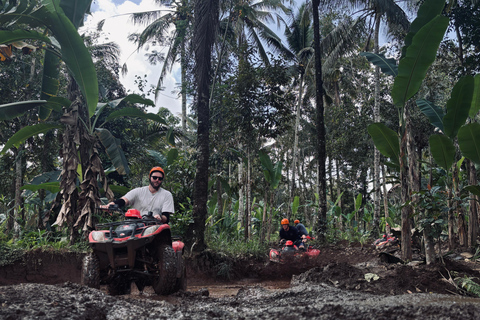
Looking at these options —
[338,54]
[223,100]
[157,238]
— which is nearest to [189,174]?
[223,100]

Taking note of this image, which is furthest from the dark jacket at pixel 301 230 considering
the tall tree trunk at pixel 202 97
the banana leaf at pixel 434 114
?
the banana leaf at pixel 434 114

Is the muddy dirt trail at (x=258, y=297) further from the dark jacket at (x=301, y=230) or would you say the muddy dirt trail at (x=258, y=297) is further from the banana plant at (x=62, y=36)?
the banana plant at (x=62, y=36)

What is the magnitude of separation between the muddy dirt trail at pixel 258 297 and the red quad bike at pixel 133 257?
24 centimetres

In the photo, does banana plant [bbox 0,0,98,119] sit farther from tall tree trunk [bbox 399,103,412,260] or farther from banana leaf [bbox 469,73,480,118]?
banana leaf [bbox 469,73,480,118]

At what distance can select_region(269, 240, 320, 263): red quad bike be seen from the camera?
9211mm

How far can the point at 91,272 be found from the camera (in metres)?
4.48

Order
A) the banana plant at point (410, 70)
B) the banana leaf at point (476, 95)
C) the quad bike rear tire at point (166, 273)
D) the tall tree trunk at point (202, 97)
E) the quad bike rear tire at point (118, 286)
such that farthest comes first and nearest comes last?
1. the tall tree trunk at point (202, 97)
2. the banana leaf at point (476, 95)
3. the banana plant at point (410, 70)
4. the quad bike rear tire at point (118, 286)
5. the quad bike rear tire at point (166, 273)

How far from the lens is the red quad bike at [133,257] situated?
173 inches

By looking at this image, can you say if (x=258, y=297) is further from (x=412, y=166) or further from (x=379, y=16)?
(x=379, y=16)

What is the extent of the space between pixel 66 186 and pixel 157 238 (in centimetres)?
436

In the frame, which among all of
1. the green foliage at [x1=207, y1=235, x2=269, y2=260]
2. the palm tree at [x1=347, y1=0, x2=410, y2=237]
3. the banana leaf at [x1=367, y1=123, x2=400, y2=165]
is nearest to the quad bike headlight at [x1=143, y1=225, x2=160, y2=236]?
the banana leaf at [x1=367, y1=123, x2=400, y2=165]

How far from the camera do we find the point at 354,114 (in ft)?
64.1

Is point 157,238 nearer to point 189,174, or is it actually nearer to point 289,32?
point 189,174

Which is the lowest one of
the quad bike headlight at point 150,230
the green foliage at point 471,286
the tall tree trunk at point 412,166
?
the green foliage at point 471,286
